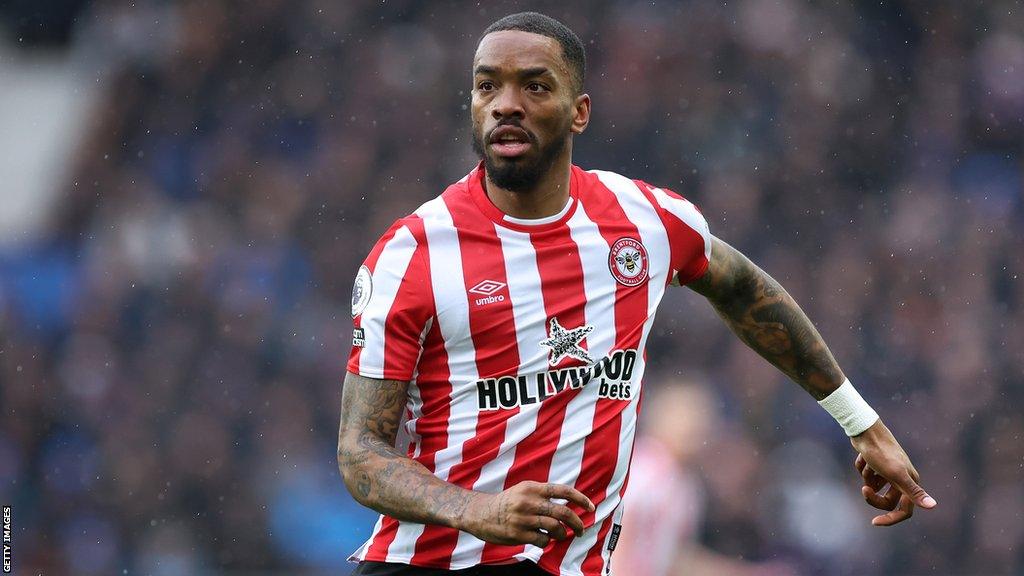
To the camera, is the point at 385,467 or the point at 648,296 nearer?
the point at 385,467

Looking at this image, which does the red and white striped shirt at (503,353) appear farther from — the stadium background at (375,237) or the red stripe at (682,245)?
the stadium background at (375,237)

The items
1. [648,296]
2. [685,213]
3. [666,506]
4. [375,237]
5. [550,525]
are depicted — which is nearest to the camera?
[550,525]

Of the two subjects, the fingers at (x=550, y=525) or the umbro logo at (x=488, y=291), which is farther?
the umbro logo at (x=488, y=291)

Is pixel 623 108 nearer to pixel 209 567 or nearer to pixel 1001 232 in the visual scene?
pixel 1001 232

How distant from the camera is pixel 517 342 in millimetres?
3373

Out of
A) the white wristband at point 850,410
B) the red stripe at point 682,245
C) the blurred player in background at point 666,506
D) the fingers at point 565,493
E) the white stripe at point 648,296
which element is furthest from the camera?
the blurred player in background at point 666,506

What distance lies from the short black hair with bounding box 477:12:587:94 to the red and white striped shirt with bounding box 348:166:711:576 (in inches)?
14.8

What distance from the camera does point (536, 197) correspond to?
11.5 feet

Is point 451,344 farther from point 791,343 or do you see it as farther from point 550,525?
point 791,343

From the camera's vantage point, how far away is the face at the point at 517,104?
11.1 feet

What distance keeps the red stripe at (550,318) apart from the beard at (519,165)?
0.14 m

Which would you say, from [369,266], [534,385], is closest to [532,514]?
[534,385]

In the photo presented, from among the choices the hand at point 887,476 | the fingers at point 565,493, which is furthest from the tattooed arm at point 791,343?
the fingers at point 565,493

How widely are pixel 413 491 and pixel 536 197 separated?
85cm
